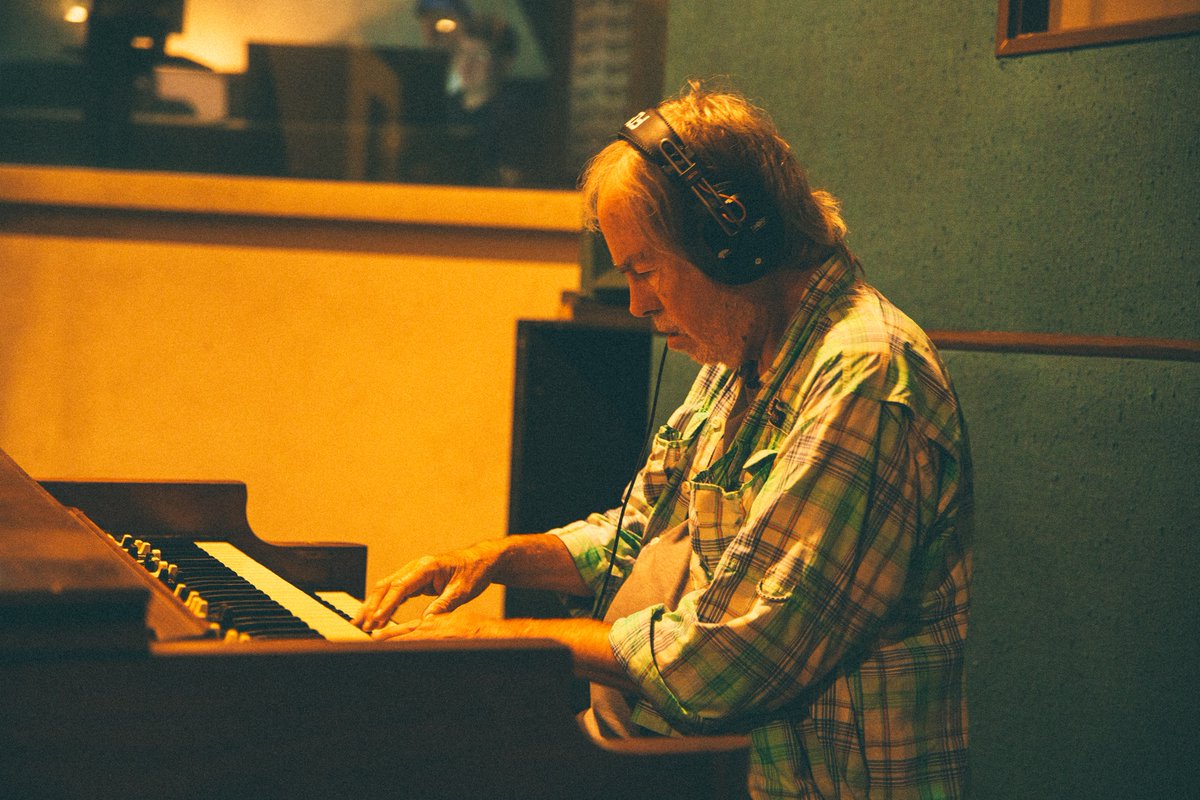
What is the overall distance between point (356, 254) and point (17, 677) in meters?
2.41

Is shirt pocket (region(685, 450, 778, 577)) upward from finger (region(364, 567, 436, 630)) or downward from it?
upward

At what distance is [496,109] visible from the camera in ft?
11.3

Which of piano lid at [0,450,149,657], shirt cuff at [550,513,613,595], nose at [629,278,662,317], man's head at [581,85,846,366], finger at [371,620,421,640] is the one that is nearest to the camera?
piano lid at [0,450,149,657]

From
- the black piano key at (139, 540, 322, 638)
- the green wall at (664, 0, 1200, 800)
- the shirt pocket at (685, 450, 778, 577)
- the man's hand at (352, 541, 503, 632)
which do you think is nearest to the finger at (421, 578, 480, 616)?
the man's hand at (352, 541, 503, 632)

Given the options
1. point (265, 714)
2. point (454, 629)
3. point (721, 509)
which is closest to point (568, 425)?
point (721, 509)

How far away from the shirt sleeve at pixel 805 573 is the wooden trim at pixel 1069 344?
522 millimetres

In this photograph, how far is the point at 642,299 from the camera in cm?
163

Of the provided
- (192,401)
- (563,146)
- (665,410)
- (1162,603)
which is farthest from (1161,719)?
(192,401)

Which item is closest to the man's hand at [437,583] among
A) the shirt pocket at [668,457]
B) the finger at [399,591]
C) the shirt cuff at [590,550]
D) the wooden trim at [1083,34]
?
the finger at [399,591]

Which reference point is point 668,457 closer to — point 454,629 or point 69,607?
point 454,629

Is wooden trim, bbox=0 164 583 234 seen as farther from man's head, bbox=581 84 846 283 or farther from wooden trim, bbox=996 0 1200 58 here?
man's head, bbox=581 84 846 283

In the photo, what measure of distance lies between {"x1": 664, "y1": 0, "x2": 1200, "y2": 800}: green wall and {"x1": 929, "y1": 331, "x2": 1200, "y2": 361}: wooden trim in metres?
0.01

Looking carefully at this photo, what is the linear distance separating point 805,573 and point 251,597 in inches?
25.2

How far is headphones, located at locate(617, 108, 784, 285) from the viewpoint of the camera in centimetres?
146
